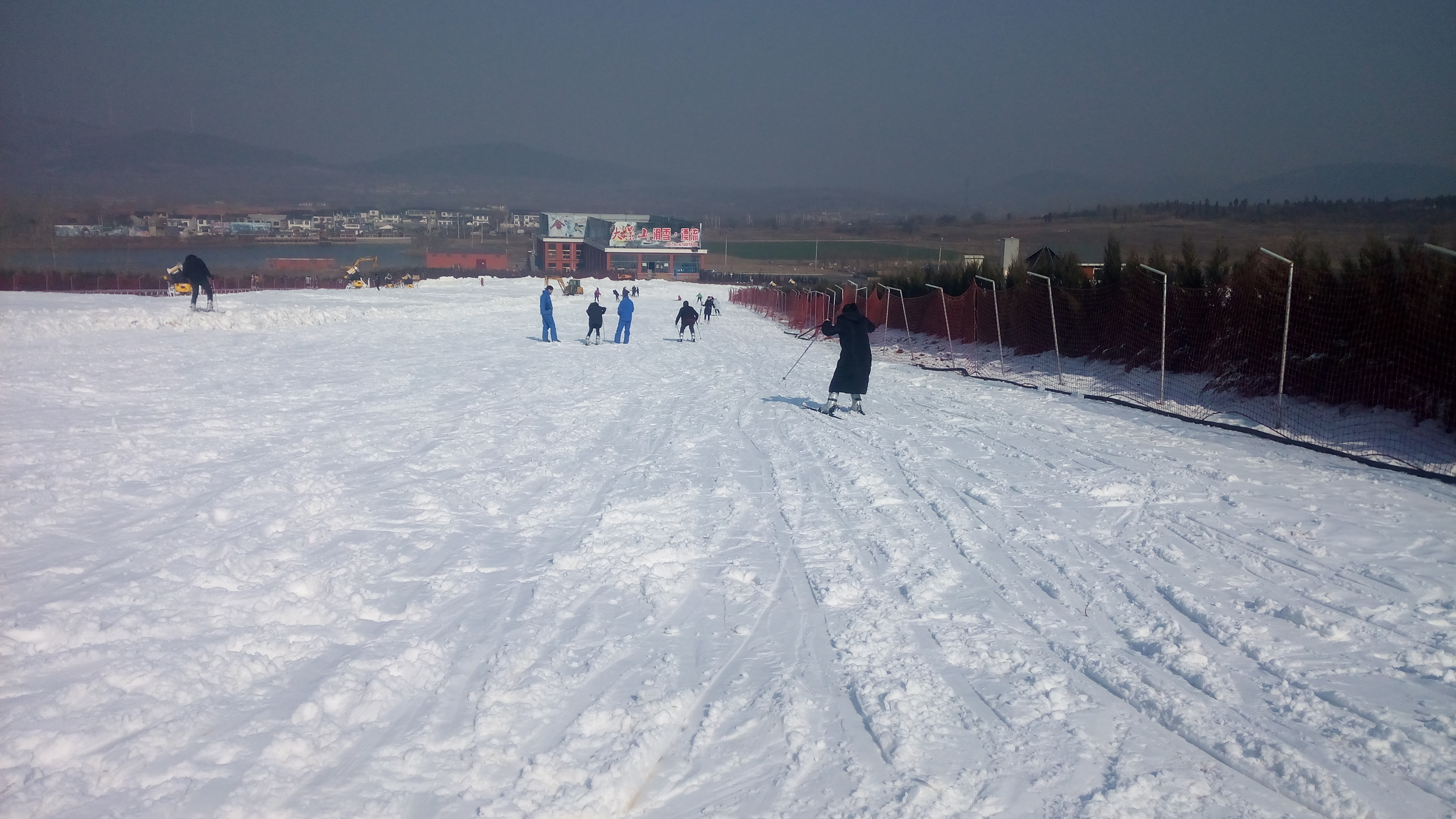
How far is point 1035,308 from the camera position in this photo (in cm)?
2178

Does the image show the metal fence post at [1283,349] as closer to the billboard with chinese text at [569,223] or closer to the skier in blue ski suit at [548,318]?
the skier in blue ski suit at [548,318]

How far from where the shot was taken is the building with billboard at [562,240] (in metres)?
128

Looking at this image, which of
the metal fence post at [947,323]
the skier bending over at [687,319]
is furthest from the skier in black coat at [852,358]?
the skier bending over at [687,319]

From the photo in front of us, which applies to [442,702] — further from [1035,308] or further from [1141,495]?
[1035,308]

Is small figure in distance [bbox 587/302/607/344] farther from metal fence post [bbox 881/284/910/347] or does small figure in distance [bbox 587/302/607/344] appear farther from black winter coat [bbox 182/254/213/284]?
black winter coat [bbox 182/254/213/284]

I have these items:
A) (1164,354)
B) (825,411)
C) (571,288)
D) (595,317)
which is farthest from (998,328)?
(571,288)

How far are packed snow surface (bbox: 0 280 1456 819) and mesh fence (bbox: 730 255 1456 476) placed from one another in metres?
1.70

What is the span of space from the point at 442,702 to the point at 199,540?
9.17ft

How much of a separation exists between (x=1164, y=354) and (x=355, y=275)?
5694 centimetres

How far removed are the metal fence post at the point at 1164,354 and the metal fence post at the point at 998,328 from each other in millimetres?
2985

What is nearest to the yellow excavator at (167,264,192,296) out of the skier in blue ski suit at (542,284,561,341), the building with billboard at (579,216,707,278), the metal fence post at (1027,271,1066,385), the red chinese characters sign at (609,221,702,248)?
the skier in blue ski suit at (542,284,561,341)

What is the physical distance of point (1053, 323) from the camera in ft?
53.1

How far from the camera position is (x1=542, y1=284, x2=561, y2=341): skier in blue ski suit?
967 inches

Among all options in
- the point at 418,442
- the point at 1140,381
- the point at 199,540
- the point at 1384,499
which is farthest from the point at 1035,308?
the point at 199,540
